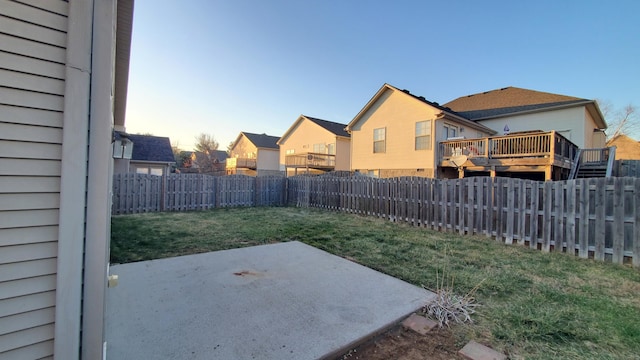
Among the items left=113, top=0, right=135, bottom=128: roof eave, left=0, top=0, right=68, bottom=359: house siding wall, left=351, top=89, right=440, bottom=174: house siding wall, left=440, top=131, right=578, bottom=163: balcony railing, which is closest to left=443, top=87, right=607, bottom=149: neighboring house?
left=440, top=131, right=578, bottom=163: balcony railing

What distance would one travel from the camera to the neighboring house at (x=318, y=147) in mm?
22062

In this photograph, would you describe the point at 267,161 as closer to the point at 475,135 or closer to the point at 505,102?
the point at 475,135

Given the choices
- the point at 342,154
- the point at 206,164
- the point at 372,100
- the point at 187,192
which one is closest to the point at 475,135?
the point at 372,100

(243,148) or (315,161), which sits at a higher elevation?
(243,148)

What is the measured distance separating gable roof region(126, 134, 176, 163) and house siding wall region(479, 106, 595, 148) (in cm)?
2341

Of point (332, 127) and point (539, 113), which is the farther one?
point (332, 127)

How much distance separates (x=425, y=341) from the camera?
2383 millimetres

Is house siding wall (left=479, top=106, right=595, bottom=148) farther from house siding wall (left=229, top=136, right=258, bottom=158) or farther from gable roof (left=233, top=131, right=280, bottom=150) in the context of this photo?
house siding wall (left=229, top=136, right=258, bottom=158)

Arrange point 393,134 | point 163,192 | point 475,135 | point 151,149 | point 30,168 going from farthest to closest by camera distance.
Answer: point 151,149, point 475,135, point 393,134, point 163,192, point 30,168

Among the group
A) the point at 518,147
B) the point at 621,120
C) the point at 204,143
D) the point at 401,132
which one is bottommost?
the point at 518,147

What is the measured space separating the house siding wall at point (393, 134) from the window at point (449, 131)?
119cm

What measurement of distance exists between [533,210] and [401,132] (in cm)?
1035

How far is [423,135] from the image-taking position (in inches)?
569

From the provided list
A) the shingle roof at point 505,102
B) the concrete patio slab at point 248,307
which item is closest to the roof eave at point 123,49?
the concrete patio slab at point 248,307
